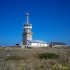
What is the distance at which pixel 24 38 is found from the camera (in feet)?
263

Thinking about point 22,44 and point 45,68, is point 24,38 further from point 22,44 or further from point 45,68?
point 45,68

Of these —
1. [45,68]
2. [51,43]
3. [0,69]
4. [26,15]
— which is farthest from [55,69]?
[51,43]

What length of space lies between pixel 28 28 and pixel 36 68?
68046 mm

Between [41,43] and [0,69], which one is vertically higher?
[41,43]

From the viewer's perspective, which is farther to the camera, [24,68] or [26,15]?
[26,15]

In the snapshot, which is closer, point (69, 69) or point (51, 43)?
point (69, 69)

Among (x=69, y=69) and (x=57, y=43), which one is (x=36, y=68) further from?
(x=57, y=43)

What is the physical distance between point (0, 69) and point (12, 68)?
71 centimetres

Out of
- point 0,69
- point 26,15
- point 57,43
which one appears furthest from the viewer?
point 57,43

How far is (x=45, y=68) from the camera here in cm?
1167

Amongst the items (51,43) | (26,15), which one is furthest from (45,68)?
(51,43)

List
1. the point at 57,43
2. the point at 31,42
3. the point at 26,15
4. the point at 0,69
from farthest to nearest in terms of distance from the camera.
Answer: the point at 57,43, the point at 26,15, the point at 31,42, the point at 0,69

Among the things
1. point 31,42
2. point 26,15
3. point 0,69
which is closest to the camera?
point 0,69

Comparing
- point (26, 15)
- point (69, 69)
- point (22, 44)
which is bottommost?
point (69, 69)
